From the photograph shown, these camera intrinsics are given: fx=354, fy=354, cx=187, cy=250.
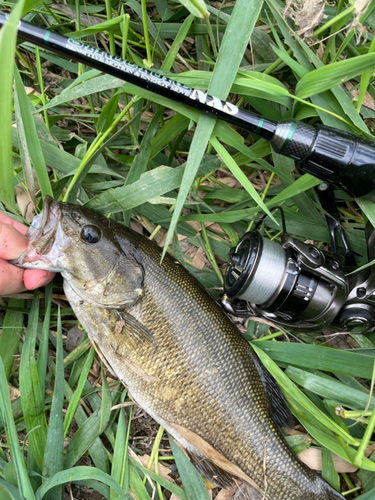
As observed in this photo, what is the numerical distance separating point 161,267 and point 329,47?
1.63 m

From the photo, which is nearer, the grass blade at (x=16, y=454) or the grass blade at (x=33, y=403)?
the grass blade at (x=16, y=454)

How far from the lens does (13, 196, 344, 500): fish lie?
73.5 inches

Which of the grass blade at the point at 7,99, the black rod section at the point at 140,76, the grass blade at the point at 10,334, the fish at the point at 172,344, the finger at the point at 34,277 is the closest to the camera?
the grass blade at the point at 7,99

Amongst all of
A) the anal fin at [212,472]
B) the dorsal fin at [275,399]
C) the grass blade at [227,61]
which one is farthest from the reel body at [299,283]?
the anal fin at [212,472]

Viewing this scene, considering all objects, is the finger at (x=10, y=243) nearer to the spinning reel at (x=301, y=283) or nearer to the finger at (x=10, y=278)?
the finger at (x=10, y=278)

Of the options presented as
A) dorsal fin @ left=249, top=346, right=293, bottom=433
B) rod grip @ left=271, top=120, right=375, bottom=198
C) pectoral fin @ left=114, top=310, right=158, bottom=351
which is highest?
rod grip @ left=271, top=120, right=375, bottom=198

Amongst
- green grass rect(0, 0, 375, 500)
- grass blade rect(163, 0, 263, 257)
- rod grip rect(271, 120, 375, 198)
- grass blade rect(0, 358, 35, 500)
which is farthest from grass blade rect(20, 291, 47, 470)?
rod grip rect(271, 120, 375, 198)

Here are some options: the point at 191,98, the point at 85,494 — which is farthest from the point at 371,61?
the point at 85,494

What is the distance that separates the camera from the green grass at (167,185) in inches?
70.8

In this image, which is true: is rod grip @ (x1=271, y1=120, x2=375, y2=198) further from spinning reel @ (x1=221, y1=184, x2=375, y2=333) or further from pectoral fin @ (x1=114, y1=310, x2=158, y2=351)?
pectoral fin @ (x1=114, y1=310, x2=158, y2=351)

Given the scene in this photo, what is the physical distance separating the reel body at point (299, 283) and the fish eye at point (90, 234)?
29.0 inches

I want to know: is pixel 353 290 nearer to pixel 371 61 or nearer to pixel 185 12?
pixel 371 61

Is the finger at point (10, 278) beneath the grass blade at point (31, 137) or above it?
beneath

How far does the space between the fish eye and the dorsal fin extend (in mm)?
1079
